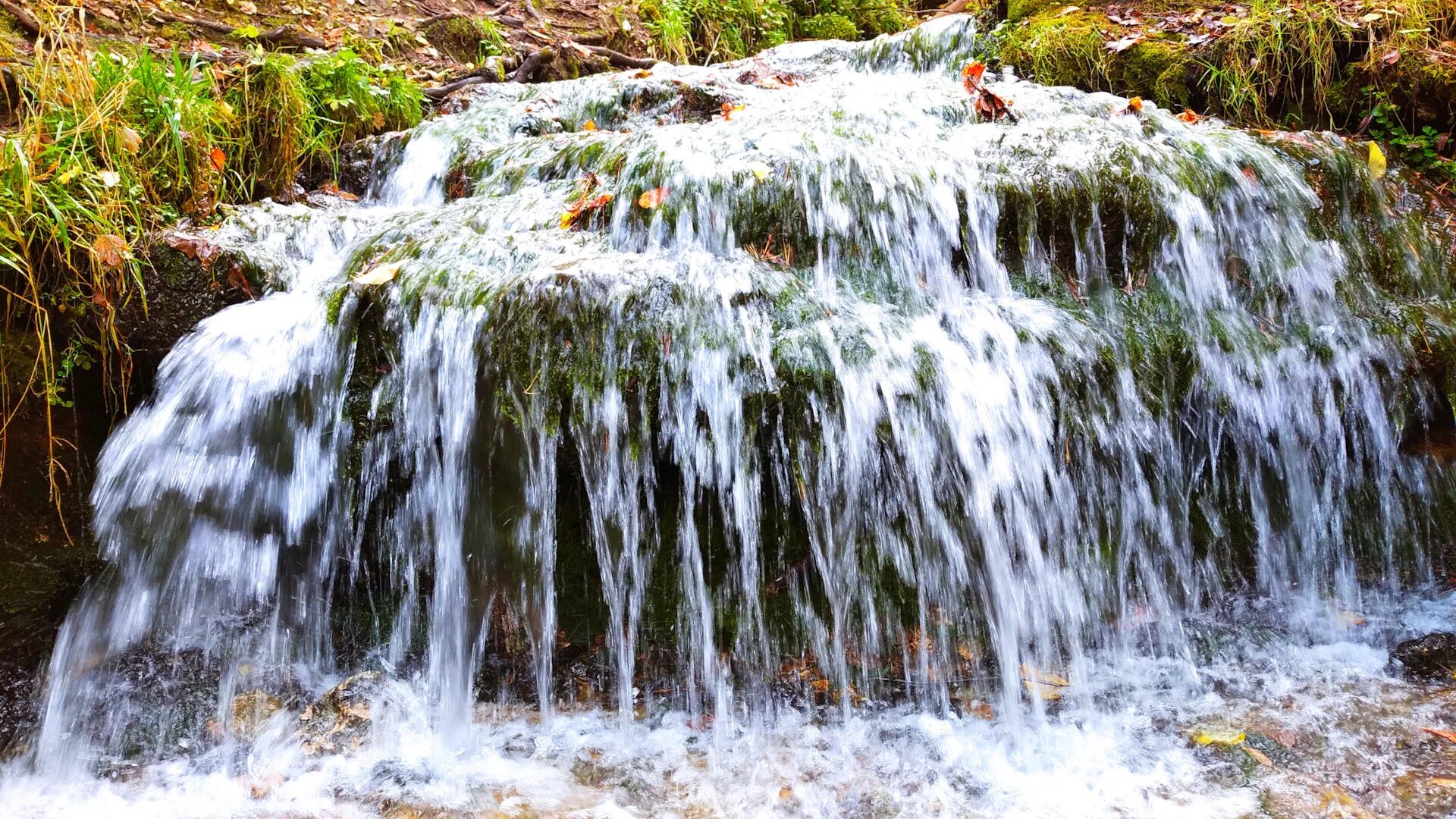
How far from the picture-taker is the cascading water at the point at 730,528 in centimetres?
258

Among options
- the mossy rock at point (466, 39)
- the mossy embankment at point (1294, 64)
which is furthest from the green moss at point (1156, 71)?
the mossy rock at point (466, 39)

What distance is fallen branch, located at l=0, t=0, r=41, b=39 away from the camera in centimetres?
411

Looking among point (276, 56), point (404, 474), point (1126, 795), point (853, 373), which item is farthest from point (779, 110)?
point (1126, 795)

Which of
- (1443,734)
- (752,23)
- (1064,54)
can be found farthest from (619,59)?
(1443,734)

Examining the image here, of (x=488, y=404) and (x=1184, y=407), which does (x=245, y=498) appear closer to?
(x=488, y=404)

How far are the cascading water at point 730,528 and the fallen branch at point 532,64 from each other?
331 cm

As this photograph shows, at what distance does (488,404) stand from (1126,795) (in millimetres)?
2384

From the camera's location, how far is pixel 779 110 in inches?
180

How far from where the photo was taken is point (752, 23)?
8.10 meters

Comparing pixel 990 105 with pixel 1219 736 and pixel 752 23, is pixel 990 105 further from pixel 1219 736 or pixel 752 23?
pixel 752 23

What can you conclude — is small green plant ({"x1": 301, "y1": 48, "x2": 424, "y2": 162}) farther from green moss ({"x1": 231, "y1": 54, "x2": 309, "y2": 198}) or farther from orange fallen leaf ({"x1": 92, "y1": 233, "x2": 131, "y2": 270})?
orange fallen leaf ({"x1": 92, "y1": 233, "x2": 131, "y2": 270})

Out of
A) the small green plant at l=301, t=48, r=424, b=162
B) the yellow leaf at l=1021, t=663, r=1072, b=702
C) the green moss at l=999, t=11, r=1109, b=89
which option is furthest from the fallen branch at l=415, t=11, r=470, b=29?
the yellow leaf at l=1021, t=663, r=1072, b=702

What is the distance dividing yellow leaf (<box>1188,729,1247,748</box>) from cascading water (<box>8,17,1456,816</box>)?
0.07m

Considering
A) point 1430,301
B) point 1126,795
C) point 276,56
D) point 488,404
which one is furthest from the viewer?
point 276,56
